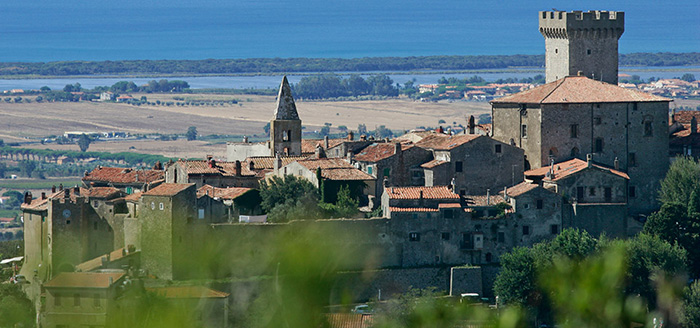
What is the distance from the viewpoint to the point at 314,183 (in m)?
48.8

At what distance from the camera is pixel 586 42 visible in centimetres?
5475

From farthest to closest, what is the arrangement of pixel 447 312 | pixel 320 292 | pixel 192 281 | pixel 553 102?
pixel 553 102 < pixel 192 281 < pixel 447 312 < pixel 320 292

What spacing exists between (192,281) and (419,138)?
16894mm

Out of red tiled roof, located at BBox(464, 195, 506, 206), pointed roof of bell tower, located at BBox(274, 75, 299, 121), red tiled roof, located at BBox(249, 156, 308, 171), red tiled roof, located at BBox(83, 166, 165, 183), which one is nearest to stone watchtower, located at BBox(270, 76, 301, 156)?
pointed roof of bell tower, located at BBox(274, 75, 299, 121)

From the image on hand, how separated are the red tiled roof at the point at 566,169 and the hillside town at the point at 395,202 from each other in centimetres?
12

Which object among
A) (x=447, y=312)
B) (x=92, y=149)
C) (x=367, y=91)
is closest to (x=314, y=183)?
(x=447, y=312)

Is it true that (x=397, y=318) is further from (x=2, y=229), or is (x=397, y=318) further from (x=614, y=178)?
(x=2, y=229)

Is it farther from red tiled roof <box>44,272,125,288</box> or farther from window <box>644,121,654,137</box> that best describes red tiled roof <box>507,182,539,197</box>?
red tiled roof <box>44,272,125,288</box>

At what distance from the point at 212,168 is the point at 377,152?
5.99m

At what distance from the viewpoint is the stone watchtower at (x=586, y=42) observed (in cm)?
5459

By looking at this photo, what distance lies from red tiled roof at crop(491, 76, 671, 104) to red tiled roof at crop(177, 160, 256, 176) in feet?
31.4

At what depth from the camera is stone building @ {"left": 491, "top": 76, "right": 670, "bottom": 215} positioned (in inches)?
1991

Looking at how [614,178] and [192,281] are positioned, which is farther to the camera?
[614,178]

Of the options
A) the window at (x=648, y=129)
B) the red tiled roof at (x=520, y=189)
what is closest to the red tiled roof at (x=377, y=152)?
the red tiled roof at (x=520, y=189)
